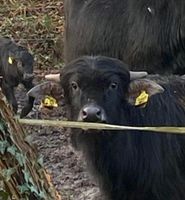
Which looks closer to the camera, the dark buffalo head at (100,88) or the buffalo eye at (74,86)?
the dark buffalo head at (100,88)

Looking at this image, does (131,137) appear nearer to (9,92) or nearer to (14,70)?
(9,92)

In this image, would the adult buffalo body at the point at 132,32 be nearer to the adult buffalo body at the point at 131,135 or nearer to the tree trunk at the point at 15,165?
the adult buffalo body at the point at 131,135

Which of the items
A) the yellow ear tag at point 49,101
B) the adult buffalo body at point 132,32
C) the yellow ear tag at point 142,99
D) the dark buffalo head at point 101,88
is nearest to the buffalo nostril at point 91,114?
the dark buffalo head at point 101,88

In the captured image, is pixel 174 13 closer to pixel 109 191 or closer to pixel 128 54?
pixel 128 54

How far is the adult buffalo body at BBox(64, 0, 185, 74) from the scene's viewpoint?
7.48 m

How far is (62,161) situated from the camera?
7.62 m

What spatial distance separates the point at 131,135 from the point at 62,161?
151 centimetres

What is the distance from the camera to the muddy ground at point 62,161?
275 inches

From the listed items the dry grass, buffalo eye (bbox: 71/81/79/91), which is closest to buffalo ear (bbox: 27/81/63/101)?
buffalo eye (bbox: 71/81/79/91)

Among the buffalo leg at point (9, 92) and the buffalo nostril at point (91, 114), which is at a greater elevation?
the buffalo nostril at point (91, 114)

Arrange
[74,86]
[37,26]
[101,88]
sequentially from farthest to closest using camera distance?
[37,26], [74,86], [101,88]

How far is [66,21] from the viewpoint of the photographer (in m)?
8.28

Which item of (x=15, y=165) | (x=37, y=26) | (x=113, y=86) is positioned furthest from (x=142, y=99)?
(x=37, y=26)

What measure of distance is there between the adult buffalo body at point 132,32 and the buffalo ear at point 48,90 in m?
1.47
